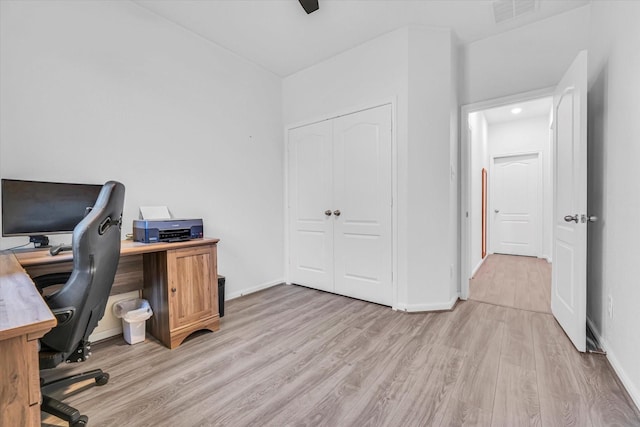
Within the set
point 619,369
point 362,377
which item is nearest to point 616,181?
point 619,369

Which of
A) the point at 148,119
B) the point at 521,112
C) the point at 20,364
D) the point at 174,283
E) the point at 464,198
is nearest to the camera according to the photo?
the point at 20,364

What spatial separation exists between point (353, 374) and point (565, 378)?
1.27 meters

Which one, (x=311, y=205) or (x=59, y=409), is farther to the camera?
(x=311, y=205)

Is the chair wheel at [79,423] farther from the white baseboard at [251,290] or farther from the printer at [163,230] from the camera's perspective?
the white baseboard at [251,290]

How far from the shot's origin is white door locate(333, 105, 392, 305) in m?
2.96

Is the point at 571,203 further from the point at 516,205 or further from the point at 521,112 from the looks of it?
the point at 516,205

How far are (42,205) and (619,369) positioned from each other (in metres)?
3.74

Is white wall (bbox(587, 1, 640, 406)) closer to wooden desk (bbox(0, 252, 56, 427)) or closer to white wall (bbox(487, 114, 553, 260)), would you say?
wooden desk (bbox(0, 252, 56, 427))

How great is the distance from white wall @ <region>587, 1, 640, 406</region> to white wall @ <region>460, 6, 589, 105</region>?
0.22m

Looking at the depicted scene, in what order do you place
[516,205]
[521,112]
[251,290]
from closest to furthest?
[251,290], [521,112], [516,205]

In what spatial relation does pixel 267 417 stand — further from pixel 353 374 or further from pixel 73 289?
pixel 73 289

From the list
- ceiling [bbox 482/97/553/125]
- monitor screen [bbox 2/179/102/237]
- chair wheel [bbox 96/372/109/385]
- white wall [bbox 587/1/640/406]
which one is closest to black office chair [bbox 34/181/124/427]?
chair wheel [bbox 96/372/109/385]

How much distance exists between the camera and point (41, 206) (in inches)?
72.9

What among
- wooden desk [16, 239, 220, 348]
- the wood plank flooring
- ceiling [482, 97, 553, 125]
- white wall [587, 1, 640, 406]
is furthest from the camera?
ceiling [482, 97, 553, 125]
